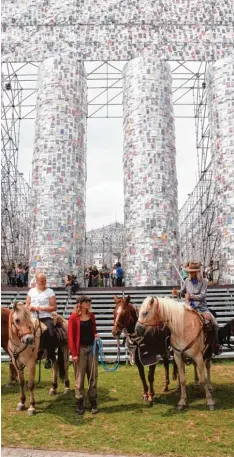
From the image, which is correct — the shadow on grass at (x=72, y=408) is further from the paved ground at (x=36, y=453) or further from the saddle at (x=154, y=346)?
the paved ground at (x=36, y=453)

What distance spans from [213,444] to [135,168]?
11.4 metres

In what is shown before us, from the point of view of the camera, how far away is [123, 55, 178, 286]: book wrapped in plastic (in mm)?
14117

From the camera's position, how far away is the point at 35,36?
15.8 meters

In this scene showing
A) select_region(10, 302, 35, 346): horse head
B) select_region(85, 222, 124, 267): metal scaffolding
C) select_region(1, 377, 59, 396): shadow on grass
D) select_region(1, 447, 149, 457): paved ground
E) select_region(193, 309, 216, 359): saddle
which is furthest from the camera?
select_region(85, 222, 124, 267): metal scaffolding

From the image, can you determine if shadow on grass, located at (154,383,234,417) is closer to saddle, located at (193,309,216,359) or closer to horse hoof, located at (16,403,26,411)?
saddle, located at (193,309,216,359)

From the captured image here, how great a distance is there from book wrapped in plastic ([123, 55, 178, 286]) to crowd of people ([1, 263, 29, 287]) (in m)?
4.19

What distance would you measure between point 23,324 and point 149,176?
1014 centimetres

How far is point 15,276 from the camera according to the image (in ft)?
53.1

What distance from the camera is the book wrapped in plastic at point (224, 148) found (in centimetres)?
1434

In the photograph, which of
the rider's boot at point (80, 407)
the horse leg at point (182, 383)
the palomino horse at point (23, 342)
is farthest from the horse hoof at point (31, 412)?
the horse leg at point (182, 383)

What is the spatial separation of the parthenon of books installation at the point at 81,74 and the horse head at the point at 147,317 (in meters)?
8.65

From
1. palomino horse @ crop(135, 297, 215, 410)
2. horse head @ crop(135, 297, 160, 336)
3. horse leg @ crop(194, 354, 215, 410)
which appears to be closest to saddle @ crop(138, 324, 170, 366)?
palomino horse @ crop(135, 297, 215, 410)

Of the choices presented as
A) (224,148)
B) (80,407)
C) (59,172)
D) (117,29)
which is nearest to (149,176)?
(224,148)

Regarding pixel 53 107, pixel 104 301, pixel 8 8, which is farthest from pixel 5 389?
pixel 8 8
